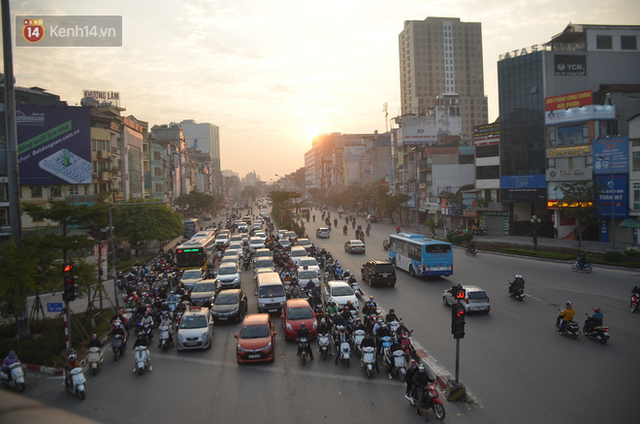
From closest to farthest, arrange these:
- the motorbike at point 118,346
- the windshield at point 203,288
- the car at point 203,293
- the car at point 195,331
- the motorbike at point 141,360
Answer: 1. the motorbike at point 141,360
2. the motorbike at point 118,346
3. the car at point 195,331
4. the car at point 203,293
5. the windshield at point 203,288

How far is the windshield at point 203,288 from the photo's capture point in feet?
74.3

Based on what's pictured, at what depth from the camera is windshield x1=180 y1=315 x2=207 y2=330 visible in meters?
16.4

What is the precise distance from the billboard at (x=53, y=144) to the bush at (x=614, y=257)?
155 ft

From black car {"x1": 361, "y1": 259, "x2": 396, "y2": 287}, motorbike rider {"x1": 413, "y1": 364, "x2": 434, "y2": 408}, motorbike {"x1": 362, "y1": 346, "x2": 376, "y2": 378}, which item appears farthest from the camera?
black car {"x1": 361, "y1": 259, "x2": 396, "y2": 287}

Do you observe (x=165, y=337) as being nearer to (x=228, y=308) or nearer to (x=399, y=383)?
(x=228, y=308)

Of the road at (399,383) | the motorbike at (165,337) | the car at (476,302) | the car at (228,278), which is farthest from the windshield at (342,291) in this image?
the car at (228,278)

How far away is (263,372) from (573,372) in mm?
8955

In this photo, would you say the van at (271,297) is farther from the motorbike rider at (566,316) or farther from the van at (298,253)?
the van at (298,253)

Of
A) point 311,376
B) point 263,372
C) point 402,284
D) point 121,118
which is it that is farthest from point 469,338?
point 121,118

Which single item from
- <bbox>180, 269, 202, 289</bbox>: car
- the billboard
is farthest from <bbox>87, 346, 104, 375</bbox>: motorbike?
the billboard

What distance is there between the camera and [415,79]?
131500mm

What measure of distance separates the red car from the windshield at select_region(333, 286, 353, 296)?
3323 mm

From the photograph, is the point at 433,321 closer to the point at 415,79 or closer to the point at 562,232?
the point at 562,232

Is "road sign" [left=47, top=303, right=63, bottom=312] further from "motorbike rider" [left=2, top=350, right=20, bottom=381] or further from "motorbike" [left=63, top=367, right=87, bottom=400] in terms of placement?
"motorbike" [left=63, top=367, right=87, bottom=400]
